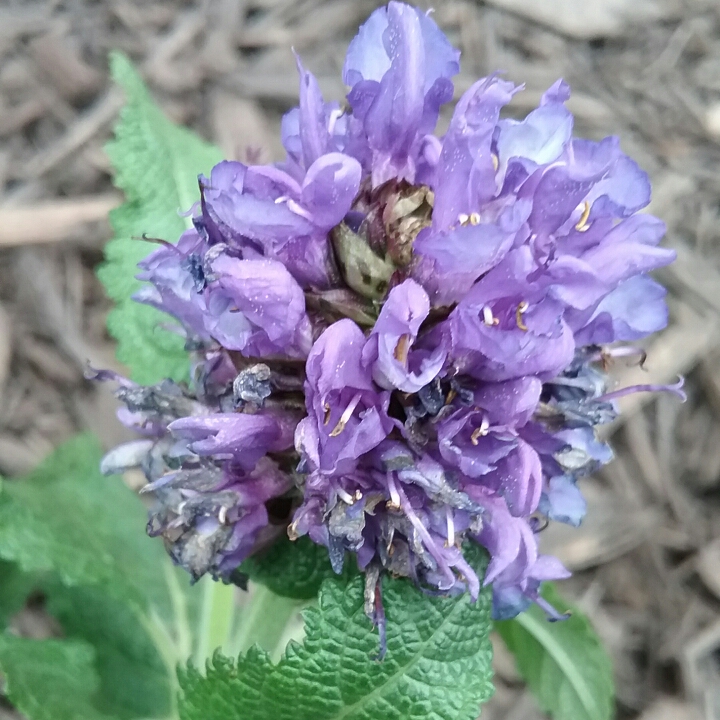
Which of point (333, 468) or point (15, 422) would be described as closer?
point (333, 468)

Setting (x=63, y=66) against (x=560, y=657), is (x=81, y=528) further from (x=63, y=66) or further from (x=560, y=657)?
(x=63, y=66)

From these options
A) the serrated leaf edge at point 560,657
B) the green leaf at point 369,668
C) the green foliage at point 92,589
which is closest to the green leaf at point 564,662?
the serrated leaf edge at point 560,657

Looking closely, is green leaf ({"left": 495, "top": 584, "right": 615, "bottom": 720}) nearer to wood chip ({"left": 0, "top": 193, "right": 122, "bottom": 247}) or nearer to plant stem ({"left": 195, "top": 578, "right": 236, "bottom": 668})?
plant stem ({"left": 195, "top": 578, "right": 236, "bottom": 668})

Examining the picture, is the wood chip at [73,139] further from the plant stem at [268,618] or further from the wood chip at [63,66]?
the plant stem at [268,618]

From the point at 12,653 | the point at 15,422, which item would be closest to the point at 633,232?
the point at 12,653

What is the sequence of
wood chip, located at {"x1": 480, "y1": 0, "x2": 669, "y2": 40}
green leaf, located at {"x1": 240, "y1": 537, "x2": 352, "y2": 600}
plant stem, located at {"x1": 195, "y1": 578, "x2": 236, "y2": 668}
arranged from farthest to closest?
wood chip, located at {"x1": 480, "y1": 0, "x2": 669, "y2": 40} < plant stem, located at {"x1": 195, "y1": 578, "x2": 236, "y2": 668} < green leaf, located at {"x1": 240, "y1": 537, "x2": 352, "y2": 600}

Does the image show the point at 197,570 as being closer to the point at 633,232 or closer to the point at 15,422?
the point at 633,232

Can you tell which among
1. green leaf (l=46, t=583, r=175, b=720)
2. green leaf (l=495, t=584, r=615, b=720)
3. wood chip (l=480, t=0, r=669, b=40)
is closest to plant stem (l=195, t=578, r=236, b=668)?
green leaf (l=46, t=583, r=175, b=720)
